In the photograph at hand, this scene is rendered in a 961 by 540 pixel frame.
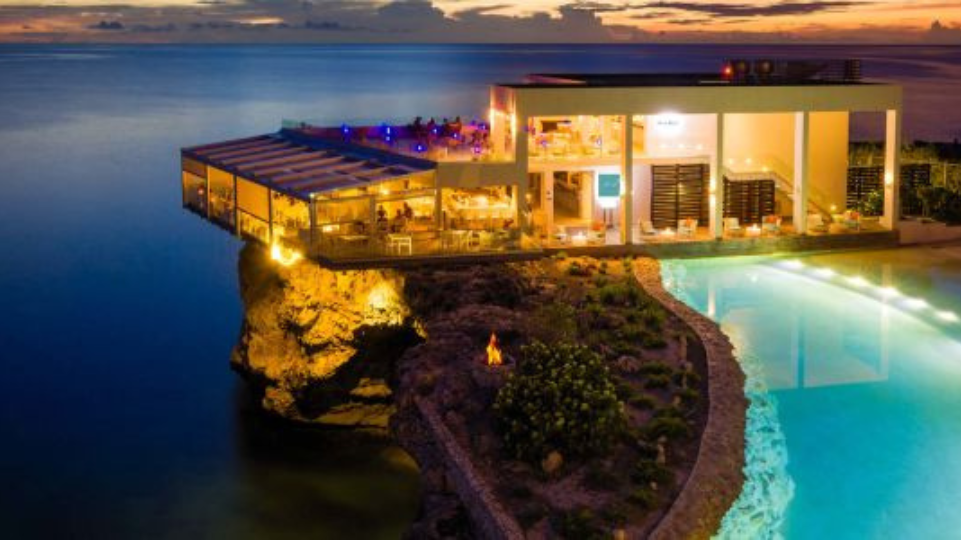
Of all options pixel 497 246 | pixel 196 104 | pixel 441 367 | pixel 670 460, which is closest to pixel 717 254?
pixel 497 246

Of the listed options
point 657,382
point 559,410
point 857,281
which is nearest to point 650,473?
point 559,410

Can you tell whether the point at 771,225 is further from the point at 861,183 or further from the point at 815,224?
the point at 861,183

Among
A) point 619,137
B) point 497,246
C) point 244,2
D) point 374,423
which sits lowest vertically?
point 374,423

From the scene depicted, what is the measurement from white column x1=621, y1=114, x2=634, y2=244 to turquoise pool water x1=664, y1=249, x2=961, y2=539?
135 cm

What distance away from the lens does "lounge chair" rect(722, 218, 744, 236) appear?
92.7 ft

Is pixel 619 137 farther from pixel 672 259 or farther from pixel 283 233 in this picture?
pixel 283 233

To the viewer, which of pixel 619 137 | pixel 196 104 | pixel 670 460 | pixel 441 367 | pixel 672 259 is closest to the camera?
pixel 670 460

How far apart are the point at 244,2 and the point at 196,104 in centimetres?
5628

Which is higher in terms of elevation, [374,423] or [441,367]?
[441,367]

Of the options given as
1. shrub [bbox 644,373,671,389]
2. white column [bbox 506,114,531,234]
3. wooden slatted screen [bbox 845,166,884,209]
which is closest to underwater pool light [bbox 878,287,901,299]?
white column [bbox 506,114,531,234]

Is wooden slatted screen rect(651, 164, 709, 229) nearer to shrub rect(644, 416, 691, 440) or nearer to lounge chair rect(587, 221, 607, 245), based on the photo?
lounge chair rect(587, 221, 607, 245)

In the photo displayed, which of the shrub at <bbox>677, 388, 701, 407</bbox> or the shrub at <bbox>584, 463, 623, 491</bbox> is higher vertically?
the shrub at <bbox>677, 388, 701, 407</bbox>

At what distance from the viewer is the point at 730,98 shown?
2786 centimetres

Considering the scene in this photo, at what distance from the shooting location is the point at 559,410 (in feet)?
50.2
